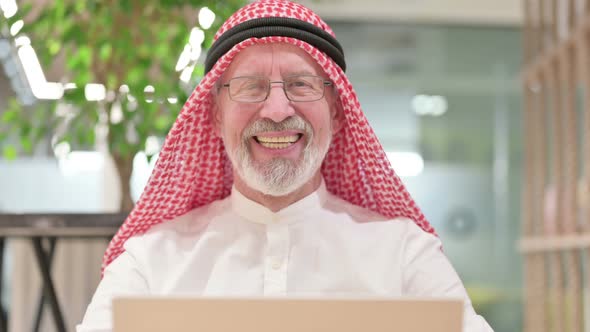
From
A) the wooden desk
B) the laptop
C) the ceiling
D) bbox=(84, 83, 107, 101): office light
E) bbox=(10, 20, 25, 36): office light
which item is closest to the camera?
the laptop

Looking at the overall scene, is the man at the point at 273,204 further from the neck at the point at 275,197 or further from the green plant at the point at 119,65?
the green plant at the point at 119,65

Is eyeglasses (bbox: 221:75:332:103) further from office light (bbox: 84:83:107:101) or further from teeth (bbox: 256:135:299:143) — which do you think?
office light (bbox: 84:83:107:101)

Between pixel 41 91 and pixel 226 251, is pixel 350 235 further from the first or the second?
pixel 41 91

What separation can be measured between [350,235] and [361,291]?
5.6 inches

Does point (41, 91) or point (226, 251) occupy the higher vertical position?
point (41, 91)

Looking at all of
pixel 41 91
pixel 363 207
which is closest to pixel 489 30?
pixel 41 91

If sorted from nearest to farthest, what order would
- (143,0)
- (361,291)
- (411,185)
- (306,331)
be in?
(306,331), (361,291), (143,0), (411,185)

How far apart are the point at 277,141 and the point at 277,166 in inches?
2.3

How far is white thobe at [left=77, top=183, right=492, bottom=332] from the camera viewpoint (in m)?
1.68

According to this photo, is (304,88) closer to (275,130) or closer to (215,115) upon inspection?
(275,130)

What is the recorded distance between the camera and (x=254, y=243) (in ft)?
5.75

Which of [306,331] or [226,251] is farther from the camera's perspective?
[226,251]

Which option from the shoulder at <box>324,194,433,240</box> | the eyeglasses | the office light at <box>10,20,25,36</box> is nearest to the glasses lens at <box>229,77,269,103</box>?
the eyeglasses

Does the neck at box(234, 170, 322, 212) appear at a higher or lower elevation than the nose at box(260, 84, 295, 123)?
lower
